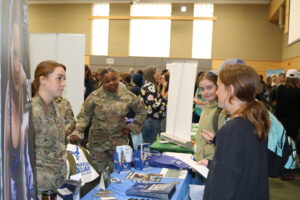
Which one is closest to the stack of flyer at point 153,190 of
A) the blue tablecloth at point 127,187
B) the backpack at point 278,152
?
the blue tablecloth at point 127,187

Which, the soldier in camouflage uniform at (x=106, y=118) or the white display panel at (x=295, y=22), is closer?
the soldier in camouflage uniform at (x=106, y=118)

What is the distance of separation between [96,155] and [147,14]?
30.3 feet

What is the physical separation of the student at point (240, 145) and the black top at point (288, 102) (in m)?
3.94

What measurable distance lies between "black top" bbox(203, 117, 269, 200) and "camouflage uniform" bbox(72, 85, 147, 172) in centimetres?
169

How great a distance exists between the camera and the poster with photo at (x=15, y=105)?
0.52 metres

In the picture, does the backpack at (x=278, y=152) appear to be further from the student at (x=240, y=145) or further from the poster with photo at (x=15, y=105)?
the poster with photo at (x=15, y=105)

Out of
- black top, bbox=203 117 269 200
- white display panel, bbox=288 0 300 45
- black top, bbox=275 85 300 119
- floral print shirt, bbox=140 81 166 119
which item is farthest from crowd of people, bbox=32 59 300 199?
white display panel, bbox=288 0 300 45

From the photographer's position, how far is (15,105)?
58 cm

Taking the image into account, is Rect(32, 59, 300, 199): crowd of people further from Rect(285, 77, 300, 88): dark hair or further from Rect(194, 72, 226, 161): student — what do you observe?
Rect(285, 77, 300, 88): dark hair

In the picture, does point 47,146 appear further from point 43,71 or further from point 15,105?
point 15,105

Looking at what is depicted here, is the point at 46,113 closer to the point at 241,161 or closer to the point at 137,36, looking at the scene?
the point at 241,161

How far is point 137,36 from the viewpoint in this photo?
38.5 ft

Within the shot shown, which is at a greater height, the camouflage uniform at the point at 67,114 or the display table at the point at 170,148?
the camouflage uniform at the point at 67,114

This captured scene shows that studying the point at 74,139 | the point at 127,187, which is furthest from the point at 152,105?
the point at 127,187
